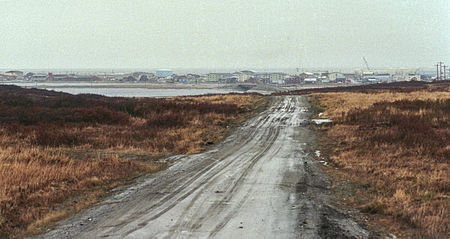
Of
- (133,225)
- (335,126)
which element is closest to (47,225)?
(133,225)

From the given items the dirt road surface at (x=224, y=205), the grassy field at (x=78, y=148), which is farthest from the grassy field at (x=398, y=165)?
the grassy field at (x=78, y=148)

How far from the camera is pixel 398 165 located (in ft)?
37.2

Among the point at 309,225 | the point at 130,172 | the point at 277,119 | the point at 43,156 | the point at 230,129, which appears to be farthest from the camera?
the point at 277,119

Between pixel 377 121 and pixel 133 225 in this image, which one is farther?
pixel 377 121

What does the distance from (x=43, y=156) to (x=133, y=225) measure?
320 inches

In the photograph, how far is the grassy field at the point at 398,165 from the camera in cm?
682

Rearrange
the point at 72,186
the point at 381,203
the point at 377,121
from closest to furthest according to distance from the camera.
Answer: the point at 381,203
the point at 72,186
the point at 377,121

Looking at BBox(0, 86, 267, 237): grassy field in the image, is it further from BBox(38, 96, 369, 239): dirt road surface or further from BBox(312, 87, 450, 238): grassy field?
BBox(312, 87, 450, 238): grassy field

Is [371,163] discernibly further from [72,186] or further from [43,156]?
[43,156]

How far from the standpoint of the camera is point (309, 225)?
666 cm

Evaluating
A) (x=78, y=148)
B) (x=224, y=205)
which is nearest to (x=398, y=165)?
(x=224, y=205)

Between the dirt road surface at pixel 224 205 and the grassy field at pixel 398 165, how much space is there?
38.0 inches

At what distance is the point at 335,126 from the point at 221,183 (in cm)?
1325

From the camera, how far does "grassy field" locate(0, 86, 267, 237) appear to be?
8156mm
